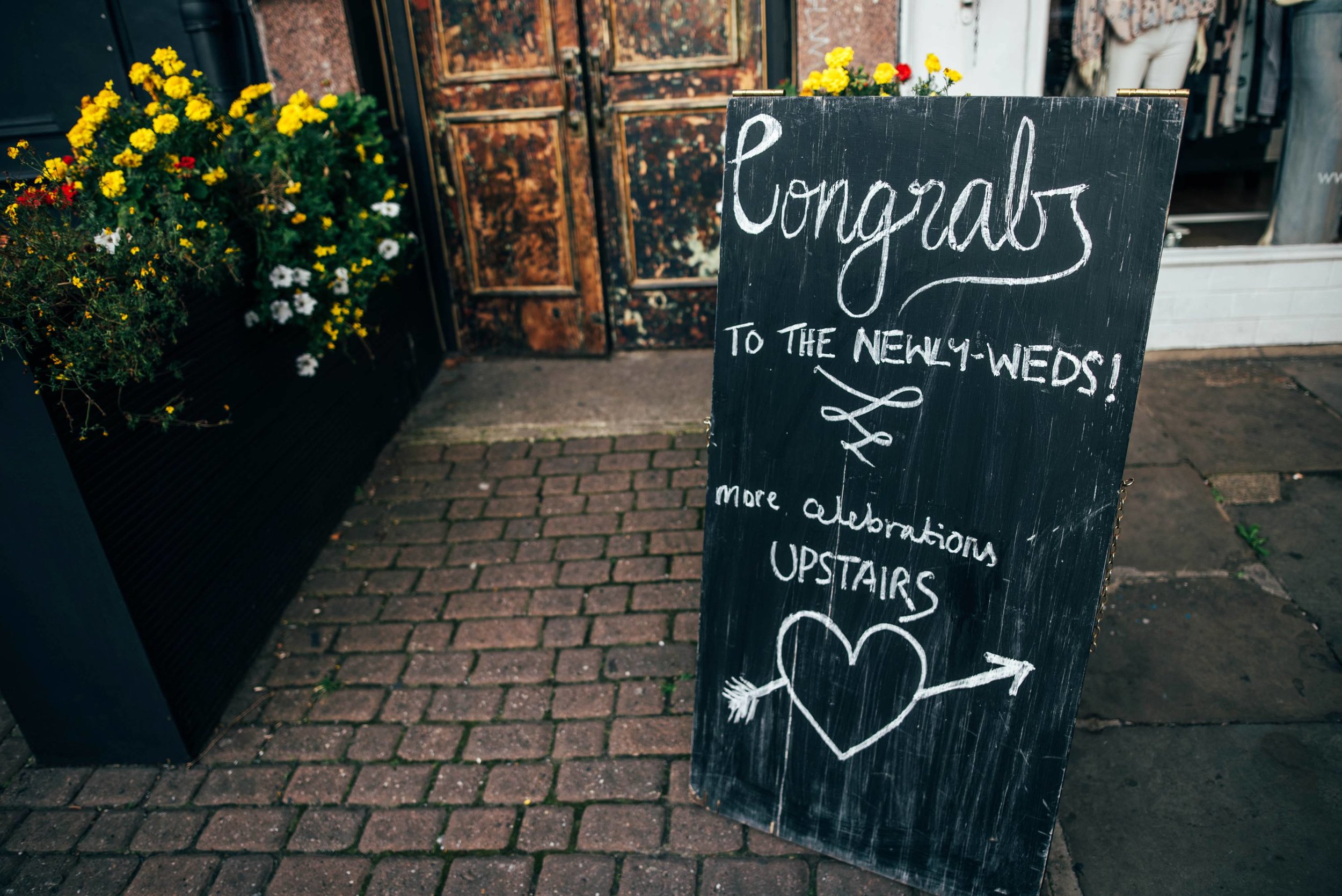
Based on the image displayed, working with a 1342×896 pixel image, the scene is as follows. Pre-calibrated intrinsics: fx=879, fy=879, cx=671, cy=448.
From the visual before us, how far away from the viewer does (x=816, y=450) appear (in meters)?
2.09

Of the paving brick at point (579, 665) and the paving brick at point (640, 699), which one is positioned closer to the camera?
the paving brick at point (640, 699)

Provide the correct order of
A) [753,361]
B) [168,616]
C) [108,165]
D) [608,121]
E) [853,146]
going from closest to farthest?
[853,146] < [753,361] < [168,616] < [108,165] < [608,121]

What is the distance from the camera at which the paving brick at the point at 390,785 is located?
2.63m

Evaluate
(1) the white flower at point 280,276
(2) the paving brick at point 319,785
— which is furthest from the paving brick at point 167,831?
(1) the white flower at point 280,276

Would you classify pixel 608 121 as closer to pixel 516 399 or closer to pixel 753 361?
pixel 516 399

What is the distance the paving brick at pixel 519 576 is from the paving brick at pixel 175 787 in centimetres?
Result: 115

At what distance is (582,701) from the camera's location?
9.65 feet

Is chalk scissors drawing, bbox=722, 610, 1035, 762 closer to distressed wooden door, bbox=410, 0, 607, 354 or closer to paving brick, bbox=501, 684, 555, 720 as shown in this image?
paving brick, bbox=501, 684, 555, 720

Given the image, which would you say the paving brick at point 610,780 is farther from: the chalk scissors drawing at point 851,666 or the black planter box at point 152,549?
the black planter box at point 152,549

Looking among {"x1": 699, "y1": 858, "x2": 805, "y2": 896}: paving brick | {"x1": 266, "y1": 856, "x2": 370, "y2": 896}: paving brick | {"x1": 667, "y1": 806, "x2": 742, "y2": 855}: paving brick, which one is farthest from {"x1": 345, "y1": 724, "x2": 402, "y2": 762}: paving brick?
{"x1": 699, "y1": 858, "x2": 805, "y2": 896}: paving brick

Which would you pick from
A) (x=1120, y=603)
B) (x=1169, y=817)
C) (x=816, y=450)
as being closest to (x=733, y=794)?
(x=816, y=450)

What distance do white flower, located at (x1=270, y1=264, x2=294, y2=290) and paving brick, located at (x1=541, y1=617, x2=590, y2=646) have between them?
1572 millimetres

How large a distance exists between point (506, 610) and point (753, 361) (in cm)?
174

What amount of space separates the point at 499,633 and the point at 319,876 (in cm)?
102
